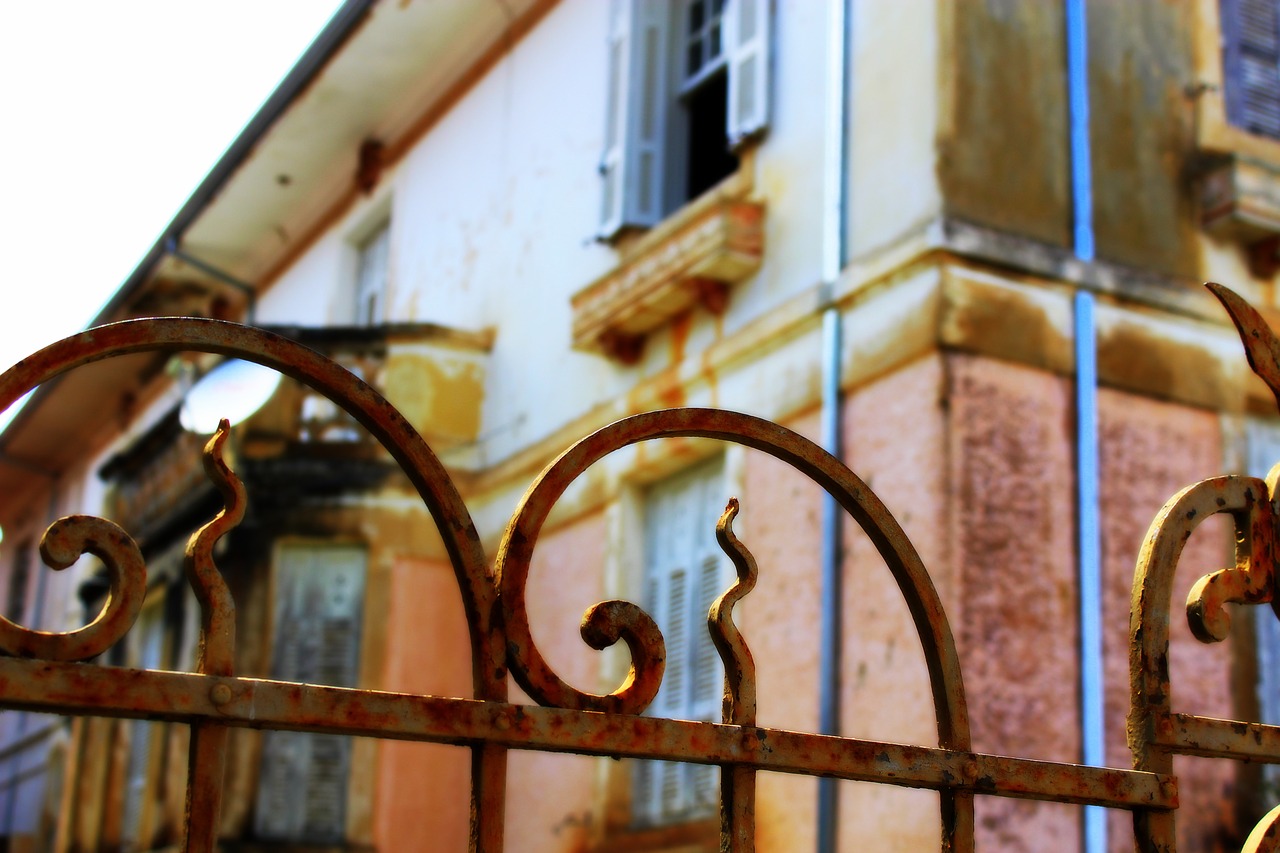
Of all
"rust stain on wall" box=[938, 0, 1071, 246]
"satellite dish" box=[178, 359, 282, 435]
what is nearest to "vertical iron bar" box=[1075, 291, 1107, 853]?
"rust stain on wall" box=[938, 0, 1071, 246]

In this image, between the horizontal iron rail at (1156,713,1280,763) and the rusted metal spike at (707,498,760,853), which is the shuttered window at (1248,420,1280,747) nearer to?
the horizontal iron rail at (1156,713,1280,763)

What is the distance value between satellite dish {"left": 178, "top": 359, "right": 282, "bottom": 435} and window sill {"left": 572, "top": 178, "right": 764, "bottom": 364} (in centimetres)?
238

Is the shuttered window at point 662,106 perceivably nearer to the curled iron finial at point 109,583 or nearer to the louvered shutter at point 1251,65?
the louvered shutter at point 1251,65

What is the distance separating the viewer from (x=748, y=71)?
9.86 meters

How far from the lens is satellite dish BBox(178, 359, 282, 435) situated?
38.7 feet

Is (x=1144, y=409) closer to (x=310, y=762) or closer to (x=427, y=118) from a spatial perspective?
(x=310, y=762)

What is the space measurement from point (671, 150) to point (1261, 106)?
3303mm

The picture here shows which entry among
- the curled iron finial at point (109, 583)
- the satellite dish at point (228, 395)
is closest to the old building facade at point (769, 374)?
the satellite dish at point (228, 395)

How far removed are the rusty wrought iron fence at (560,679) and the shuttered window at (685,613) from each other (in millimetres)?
6508

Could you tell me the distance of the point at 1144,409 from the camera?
28.6ft

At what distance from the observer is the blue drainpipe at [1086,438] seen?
7961mm

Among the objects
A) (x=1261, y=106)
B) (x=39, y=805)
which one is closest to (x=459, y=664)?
(x=1261, y=106)

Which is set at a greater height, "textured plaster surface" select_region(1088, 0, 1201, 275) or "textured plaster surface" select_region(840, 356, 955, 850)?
"textured plaster surface" select_region(1088, 0, 1201, 275)

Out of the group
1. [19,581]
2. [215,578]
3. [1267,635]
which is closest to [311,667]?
[1267,635]
